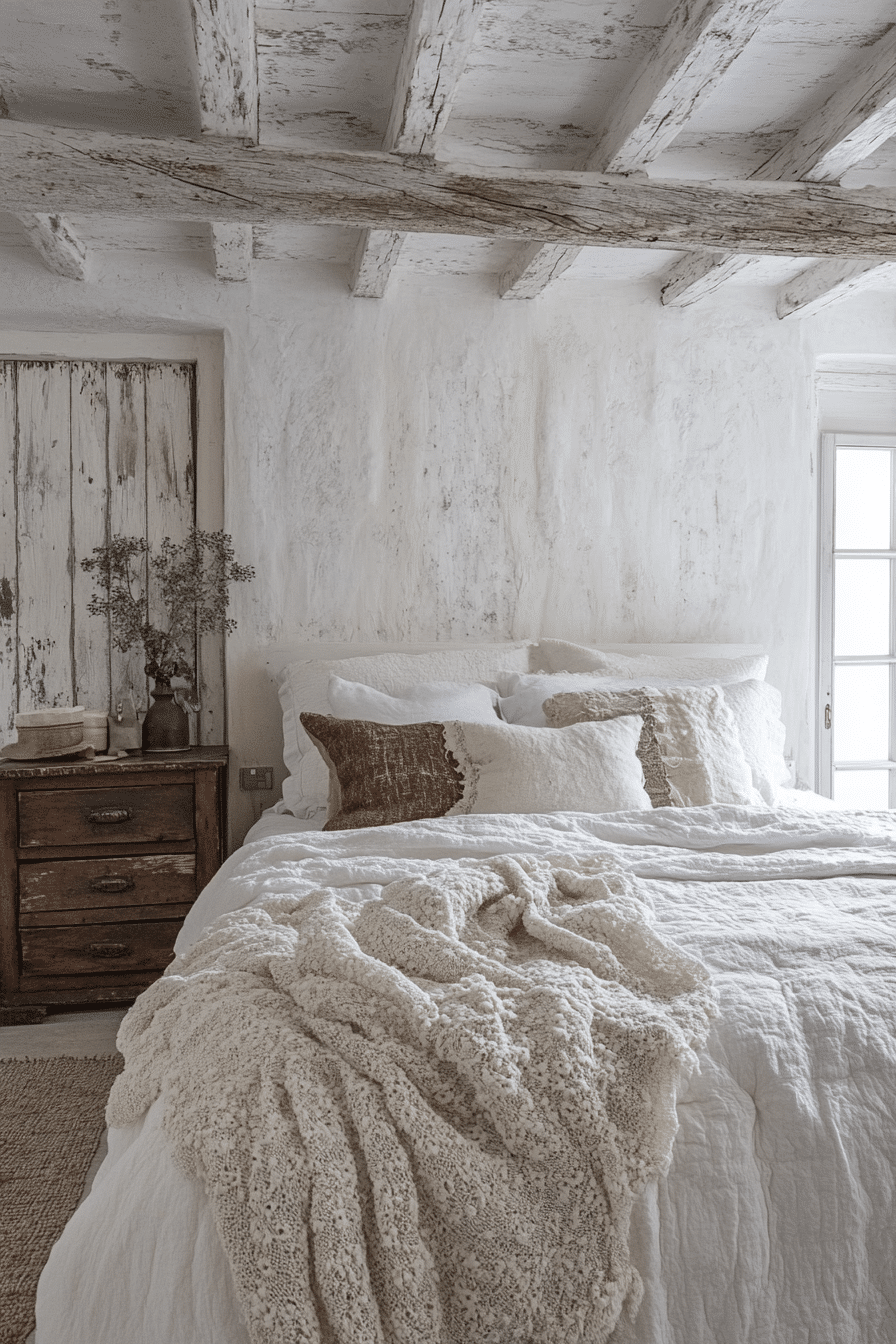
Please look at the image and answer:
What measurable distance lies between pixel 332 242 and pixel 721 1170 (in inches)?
113

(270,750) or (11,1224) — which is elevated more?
(270,750)

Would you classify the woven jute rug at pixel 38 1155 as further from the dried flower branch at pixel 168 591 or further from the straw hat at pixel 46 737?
the dried flower branch at pixel 168 591

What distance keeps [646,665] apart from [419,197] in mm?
1621

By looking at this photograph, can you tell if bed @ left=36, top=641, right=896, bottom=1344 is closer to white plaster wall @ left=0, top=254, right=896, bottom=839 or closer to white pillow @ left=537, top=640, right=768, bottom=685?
white pillow @ left=537, top=640, right=768, bottom=685

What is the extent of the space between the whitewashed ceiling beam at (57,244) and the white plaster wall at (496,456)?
0.30 feet

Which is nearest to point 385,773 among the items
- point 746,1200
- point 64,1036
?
point 64,1036

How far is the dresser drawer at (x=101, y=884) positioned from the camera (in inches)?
114

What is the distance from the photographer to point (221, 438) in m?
3.43

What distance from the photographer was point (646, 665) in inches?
127

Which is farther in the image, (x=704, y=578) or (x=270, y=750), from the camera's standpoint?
(x=704, y=578)

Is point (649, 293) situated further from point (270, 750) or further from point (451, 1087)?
point (451, 1087)

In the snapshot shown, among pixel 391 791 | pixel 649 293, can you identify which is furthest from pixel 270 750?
pixel 649 293

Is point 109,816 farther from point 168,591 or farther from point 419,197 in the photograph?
point 419,197

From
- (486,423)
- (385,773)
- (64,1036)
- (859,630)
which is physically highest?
(486,423)
